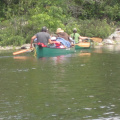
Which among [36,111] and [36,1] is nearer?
[36,111]

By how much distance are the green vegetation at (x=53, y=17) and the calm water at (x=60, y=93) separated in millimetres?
16825

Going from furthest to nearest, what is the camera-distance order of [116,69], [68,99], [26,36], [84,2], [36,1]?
[84,2] < [36,1] < [26,36] < [116,69] < [68,99]

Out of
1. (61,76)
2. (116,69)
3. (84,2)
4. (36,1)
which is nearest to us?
(61,76)

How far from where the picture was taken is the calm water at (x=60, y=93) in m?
8.10

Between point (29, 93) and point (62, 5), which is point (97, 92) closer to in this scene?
point (29, 93)

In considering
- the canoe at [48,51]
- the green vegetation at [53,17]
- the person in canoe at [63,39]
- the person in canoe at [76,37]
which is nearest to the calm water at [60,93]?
the canoe at [48,51]

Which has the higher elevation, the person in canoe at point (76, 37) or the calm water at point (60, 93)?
the person in canoe at point (76, 37)

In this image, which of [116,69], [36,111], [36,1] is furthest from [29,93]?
[36,1]

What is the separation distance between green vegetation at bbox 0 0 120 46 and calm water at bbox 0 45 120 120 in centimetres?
1682

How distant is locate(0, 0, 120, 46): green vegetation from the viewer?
3244cm

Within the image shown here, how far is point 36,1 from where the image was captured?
122 feet

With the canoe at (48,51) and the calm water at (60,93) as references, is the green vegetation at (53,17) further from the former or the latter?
the calm water at (60,93)

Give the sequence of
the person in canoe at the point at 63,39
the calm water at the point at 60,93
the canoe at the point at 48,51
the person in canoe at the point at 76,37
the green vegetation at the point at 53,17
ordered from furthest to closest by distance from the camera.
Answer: the green vegetation at the point at 53,17, the person in canoe at the point at 76,37, the person in canoe at the point at 63,39, the canoe at the point at 48,51, the calm water at the point at 60,93

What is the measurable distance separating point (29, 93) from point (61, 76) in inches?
126
